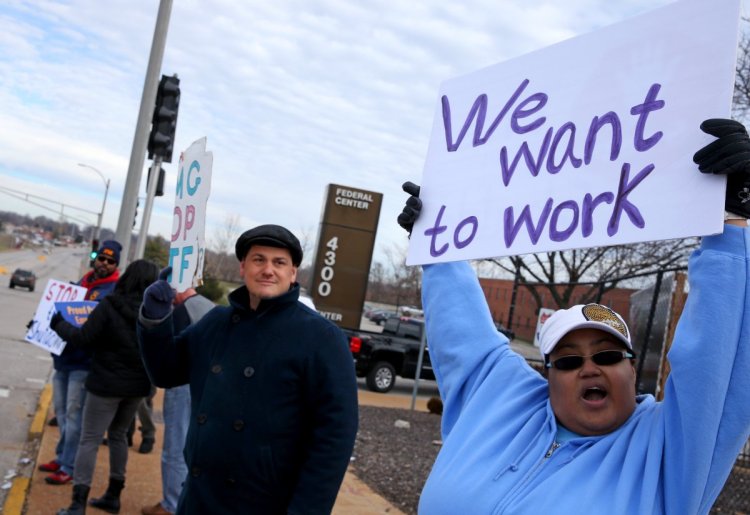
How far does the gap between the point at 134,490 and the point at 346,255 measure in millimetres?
14536

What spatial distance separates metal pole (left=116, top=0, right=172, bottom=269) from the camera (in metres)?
9.50

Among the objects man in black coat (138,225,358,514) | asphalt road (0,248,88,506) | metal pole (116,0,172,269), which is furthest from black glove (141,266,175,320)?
metal pole (116,0,172,269)

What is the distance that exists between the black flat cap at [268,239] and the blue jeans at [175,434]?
2.30 meters

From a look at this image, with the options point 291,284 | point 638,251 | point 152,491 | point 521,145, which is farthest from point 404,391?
point 521,145

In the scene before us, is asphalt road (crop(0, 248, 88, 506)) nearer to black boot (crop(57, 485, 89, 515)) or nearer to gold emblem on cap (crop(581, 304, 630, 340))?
black boot (crop(57, 485, 89, 515))

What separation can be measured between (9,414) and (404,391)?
1001cm

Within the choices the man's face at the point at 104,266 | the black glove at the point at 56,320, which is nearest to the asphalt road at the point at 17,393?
the black glove at the point at 56,320

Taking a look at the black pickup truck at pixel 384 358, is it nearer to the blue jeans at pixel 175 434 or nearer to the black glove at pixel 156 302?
the blue jeans at pixel 175 434

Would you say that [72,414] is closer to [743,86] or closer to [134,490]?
[134,490]

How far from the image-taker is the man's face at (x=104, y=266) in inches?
252

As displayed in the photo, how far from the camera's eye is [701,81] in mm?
1749

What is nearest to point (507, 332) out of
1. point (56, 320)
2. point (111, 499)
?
point (111, 499)

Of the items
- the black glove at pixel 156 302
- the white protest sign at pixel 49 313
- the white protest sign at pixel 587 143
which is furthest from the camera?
the white protest sign at pixel 49 313

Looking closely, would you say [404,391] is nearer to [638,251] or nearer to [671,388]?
[638,251]
